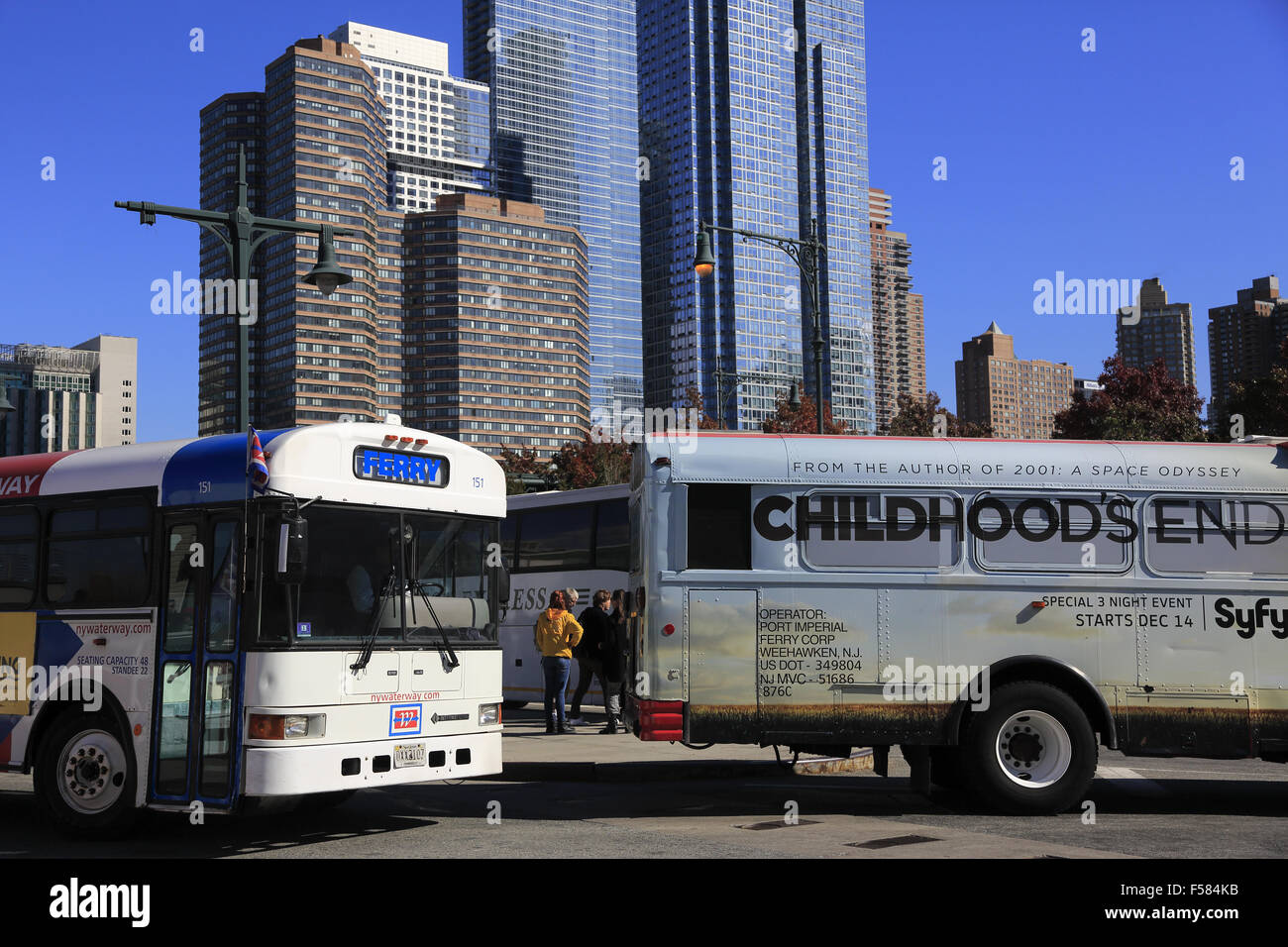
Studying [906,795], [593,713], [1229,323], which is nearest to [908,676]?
[906,795]

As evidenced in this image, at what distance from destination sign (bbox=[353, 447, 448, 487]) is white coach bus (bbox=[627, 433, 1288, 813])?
6.35 feet

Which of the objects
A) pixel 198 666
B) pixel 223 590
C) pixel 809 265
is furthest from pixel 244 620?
pixel 809 265

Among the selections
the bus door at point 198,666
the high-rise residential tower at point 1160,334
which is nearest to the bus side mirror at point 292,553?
the bus door at point 198,666

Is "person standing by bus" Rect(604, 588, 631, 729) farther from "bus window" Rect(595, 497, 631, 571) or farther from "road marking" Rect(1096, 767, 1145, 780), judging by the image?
"road marking" Rect(1096, 767, 1145, 780)

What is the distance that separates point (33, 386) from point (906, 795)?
10125 cm

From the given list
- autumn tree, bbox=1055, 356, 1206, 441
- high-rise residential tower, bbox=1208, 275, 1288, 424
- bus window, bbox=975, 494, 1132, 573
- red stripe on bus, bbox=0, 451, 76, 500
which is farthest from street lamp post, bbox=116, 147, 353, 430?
high-rise residential tower, bbox=1208, 275, 1288, 424

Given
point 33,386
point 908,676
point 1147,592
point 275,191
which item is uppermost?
point 275,191

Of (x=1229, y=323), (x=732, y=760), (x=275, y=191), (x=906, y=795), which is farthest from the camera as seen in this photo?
(x=275, y=191)

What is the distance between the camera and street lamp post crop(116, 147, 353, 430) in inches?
595

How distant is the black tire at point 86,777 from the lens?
9797 millimetres

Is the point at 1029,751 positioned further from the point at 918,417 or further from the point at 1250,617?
the point at 918,417

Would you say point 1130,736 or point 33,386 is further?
point 33,386
